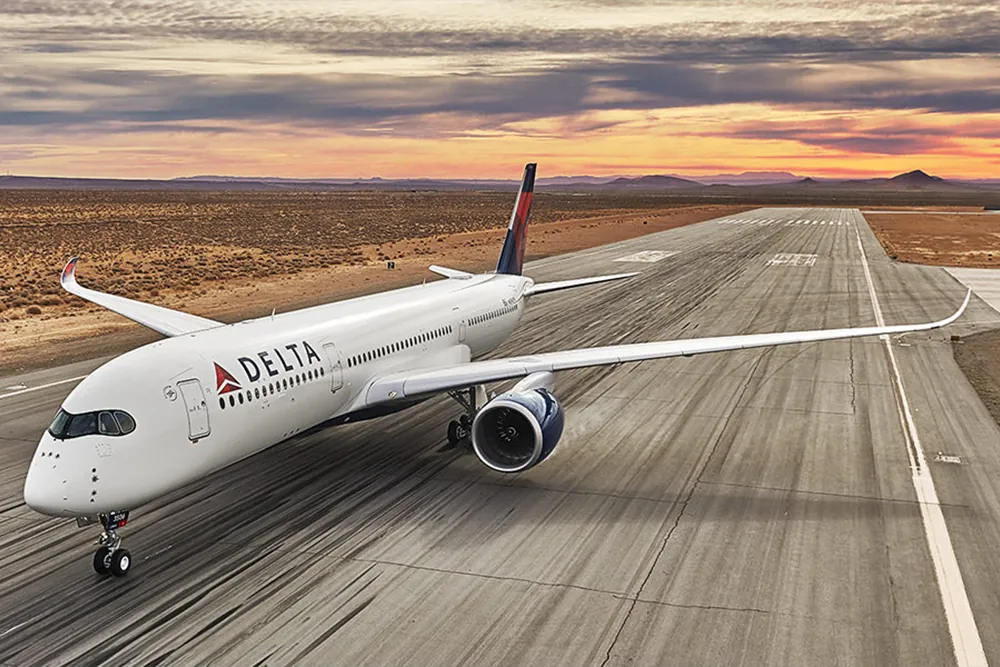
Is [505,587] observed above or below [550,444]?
below

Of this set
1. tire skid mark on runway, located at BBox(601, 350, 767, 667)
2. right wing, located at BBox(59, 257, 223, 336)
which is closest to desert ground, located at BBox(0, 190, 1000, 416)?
right wing, located at BBox(59, 257, 223, 336)

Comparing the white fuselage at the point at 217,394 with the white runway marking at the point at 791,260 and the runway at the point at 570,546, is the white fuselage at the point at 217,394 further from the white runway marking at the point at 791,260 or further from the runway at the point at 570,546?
the white runway marking at the point at 791,260

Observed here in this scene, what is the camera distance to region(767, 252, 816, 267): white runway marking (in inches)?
2788

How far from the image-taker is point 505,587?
13875mm

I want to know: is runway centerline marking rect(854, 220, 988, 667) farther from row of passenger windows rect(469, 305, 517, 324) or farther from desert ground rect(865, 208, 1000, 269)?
desert ground rect(865, 208, 1000, 269)

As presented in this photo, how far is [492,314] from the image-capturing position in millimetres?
26500

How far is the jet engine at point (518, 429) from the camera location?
17000 mm

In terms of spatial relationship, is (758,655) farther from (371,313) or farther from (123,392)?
(371,313)

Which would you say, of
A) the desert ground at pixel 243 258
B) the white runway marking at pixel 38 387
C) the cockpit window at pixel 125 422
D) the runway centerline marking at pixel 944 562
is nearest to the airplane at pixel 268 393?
the cockpit window at pixel 125 422

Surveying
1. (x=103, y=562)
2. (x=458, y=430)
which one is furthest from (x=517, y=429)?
(x=103, y=562)

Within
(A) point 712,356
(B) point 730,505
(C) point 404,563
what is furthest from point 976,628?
(A) point 712,356

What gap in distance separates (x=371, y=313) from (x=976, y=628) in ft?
48.4

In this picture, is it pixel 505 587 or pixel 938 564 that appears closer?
pixel 505 587

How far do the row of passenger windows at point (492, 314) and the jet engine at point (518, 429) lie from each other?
7124 millimetres
